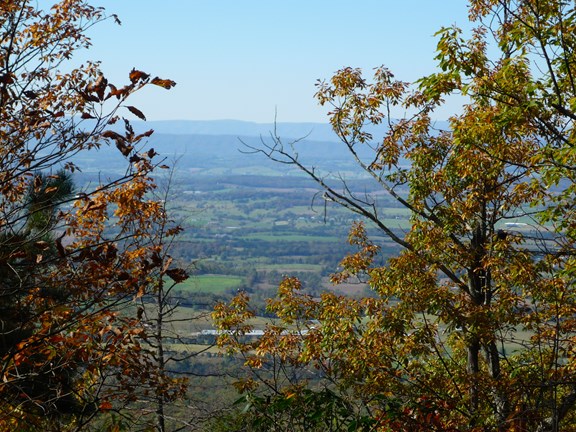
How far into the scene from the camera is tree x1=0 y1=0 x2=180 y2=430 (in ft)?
14.1

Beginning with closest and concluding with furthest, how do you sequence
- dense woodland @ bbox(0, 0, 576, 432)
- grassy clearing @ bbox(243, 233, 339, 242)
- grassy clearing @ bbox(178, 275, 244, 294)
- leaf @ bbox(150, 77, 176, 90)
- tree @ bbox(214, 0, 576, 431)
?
leaf @ bbox(150, 77, 176, 90)
dense woodland @ bbox(0, 0, 576, 432)
tree @ bbox(214, 0, 576, 431)
grassy clearing @ bbox(178, 275, 244, 294)
grassy clearing @ bbox(243, 233, 339, 242)

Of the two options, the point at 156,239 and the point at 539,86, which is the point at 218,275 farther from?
the point at 539,86

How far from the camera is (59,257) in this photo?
4008 millimetres

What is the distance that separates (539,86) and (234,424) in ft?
15.0

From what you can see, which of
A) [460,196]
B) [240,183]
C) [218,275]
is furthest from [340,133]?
[240,183]

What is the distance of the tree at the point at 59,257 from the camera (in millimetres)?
4305

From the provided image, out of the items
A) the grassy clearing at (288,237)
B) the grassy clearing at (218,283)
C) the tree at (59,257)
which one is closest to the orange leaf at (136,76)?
the tree at (59,257)

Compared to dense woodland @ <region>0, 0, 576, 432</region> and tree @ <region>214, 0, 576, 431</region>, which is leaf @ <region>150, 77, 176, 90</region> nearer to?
dense woodland @ <region>0, 0, 576, 432</region>

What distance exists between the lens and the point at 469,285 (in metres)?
11.1

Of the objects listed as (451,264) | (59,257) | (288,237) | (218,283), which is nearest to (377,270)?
(451,264)

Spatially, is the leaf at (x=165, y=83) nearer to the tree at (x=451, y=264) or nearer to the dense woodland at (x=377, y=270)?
the dense woodland at (x=377, y=270)

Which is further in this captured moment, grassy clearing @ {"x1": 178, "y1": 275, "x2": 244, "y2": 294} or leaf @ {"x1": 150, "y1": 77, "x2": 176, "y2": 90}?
grassy clearing @ {"x1": 178, "y1": 275, "x2": 244, "y2": 294}

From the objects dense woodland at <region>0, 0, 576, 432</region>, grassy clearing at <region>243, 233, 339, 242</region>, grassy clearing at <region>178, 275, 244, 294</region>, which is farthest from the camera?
grassy clearing at <region>243, 233, 339, 242</region>

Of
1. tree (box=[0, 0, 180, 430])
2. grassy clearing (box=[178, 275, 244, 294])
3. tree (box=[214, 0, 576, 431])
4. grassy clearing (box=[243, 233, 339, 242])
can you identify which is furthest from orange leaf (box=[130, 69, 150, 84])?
grassy clearing (box=[243, 233, 339, 242])
